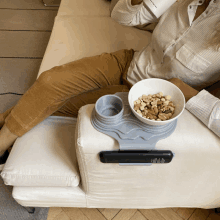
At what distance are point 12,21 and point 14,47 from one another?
1.45 feet

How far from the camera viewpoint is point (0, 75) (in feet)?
5.60

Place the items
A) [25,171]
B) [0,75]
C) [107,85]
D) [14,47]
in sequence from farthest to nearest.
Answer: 1. [14,47]
2. [0,75]
3. [107,85]
4. [25,171]

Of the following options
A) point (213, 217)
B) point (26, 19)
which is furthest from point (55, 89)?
point (26, 19)

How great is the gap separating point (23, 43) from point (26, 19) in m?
0.41

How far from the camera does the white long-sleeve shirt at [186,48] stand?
0.67 metres

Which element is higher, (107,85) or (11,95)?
(107,85)

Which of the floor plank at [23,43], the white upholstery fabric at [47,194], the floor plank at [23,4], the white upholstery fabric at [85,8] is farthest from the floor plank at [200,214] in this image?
the floor plank at [23,4]

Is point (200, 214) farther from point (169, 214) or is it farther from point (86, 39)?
point (86, 39)

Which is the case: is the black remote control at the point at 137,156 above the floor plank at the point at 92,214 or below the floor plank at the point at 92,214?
above

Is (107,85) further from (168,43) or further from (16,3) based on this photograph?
(16,3)

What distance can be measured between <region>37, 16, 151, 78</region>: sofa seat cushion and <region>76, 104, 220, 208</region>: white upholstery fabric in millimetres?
687

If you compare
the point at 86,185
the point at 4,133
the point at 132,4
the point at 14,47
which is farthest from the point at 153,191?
the point at 14,47

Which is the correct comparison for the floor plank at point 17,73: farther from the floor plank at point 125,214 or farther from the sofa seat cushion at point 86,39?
the floor plank at point 125,214

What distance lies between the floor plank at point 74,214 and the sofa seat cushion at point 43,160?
1.15ft
